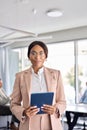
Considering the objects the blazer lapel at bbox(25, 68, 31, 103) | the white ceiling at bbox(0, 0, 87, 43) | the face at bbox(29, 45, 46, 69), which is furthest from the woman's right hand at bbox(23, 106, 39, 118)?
the white ceiling at bbox(0, 0, 87, 43)

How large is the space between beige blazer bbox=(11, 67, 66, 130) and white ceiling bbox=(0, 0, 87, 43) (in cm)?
258

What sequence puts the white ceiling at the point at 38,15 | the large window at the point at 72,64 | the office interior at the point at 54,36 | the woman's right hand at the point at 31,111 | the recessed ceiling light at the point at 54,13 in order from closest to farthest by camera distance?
the woman's right hand at the point at 31,111 → the white ceiling at the point at 38,15 → the office interior at the point at 54,36 → the recessed ceiling light at the point at 54,13 → the large window at the point at 72,64

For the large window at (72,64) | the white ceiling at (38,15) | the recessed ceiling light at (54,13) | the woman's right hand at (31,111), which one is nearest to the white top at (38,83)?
the woman's right hand at (31,111)

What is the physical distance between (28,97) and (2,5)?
293 centimetres

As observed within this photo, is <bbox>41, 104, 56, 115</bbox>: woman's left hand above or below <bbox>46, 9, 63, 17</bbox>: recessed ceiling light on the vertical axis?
below

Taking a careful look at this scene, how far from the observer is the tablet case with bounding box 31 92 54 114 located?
1271mm

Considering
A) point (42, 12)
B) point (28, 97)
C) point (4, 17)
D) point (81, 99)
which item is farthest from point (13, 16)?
point (28, 97)

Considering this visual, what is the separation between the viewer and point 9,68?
7488 millimetres

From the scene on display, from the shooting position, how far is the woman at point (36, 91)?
51.6 inches

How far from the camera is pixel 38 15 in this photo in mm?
4648

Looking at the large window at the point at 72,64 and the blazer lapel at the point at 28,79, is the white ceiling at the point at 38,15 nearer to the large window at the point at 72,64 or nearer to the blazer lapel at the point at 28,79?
the large window at the point at 72,64

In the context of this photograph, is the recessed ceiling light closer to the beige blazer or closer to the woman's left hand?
the beige blazer

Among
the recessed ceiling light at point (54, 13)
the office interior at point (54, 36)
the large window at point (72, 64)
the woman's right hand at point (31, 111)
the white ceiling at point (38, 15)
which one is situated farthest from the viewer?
the large window at point (72, 64)

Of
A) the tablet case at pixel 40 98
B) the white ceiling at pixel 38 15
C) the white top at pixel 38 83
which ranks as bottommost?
the tablet case at pixel 40 98
